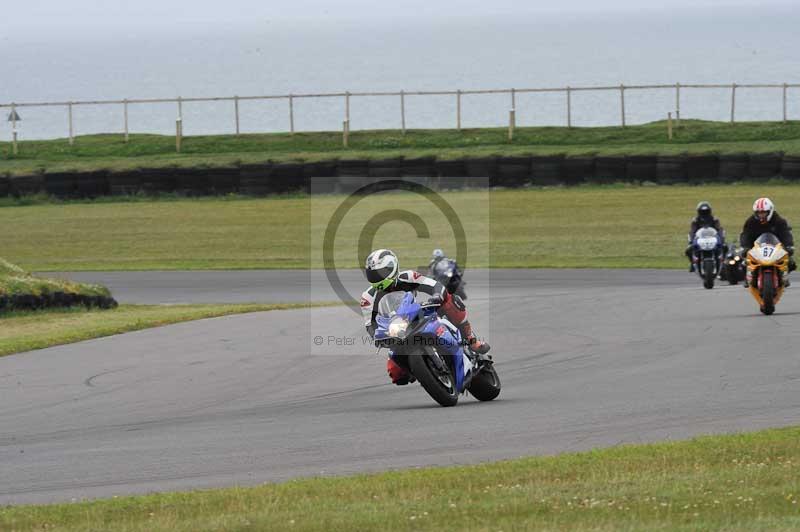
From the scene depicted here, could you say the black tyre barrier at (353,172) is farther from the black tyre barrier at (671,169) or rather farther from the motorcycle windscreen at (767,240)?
the motorcycle windscreen at (767,240)

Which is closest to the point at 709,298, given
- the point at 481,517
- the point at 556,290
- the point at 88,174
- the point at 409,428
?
the point at 556,290

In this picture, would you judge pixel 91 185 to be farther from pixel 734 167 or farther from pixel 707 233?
pixel 707 233

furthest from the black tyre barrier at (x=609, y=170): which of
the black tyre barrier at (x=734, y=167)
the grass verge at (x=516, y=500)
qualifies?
the grass verge at (x=516, y=500)

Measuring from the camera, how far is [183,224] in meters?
39.2

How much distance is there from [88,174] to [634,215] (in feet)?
57.6

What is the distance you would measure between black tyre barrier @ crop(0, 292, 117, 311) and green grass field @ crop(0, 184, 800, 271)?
9585mm

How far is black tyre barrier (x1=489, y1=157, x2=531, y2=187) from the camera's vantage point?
41719 millimetres

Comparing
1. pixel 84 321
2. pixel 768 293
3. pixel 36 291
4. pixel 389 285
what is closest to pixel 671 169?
pixel 768 293

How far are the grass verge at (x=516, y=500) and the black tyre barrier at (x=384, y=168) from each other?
3236 cm

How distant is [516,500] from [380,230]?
31471 millimetres

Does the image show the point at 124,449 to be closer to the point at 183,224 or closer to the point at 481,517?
the point at 481,517

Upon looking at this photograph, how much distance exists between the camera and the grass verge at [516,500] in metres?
A: 7.39

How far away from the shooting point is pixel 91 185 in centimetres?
4253

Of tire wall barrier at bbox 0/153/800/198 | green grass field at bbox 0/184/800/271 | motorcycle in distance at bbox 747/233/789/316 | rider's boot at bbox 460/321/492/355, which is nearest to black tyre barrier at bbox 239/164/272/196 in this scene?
tire wall barrier at bbox 0/153/800/198
